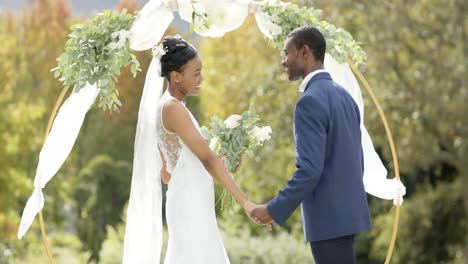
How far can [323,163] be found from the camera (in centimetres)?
618

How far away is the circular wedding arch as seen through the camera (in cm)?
748

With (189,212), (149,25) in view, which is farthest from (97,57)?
(189,212)

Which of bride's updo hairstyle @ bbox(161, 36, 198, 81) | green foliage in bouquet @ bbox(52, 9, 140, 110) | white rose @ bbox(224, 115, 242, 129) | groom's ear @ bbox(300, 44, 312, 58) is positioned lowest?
white rose @ bbox(224, 115, 242, 129)

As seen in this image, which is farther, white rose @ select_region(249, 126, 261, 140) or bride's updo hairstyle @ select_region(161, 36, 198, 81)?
white rose @ select_region(249, 126, 261, 140)

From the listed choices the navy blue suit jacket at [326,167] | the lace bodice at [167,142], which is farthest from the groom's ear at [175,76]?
the navy blue suit jacket at [326,167]

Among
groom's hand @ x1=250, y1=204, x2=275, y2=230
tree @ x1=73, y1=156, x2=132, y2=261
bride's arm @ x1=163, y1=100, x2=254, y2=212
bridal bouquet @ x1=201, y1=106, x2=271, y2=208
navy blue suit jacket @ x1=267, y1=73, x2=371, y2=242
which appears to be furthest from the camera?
tree @ x1=73, y1=156, x2=132, y2=261

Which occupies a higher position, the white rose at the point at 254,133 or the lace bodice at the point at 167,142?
the lace bodice at the point at 167,142

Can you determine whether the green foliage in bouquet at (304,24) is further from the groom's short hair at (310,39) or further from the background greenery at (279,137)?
the background greenery at (279,137)

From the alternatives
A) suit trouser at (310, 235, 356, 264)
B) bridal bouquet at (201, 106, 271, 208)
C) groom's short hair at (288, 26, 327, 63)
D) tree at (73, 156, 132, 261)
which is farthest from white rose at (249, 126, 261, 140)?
tree at (73, 156, 132, 261)

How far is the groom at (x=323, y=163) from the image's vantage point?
616cm

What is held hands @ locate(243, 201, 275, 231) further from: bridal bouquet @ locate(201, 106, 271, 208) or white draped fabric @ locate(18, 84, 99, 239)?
white draped fabric @ locate(18, 84, 99, 239)

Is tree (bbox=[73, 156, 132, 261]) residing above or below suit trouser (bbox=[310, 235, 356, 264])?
below

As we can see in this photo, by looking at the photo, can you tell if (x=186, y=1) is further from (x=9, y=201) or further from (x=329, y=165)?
(x=9, y=201)

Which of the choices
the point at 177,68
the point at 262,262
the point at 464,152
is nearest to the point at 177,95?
the point at 177,68
